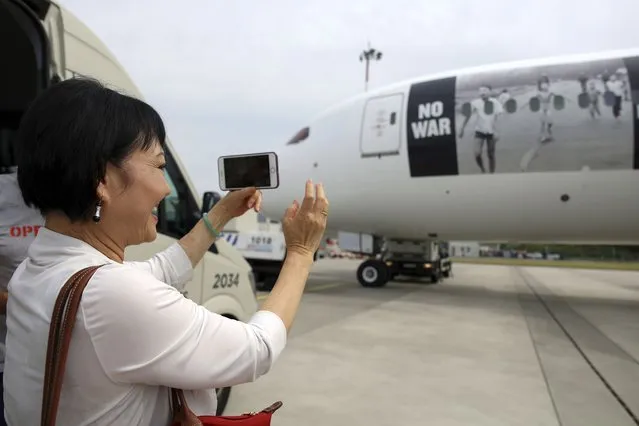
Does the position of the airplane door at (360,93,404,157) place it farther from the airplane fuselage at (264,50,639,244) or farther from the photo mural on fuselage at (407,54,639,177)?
the photo mural on fuselage at (407,54,639,177)

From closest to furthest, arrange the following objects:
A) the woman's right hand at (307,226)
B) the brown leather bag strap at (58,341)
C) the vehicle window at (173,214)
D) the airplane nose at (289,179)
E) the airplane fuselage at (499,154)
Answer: the brown leather bag strap at (58,341) → the woman's right hand at (307,226) → the vehicle window at (173,214) → the airplane fuselage at (499,154) → the airplane nose at (289,179)

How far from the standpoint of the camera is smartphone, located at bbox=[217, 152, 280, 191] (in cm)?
162

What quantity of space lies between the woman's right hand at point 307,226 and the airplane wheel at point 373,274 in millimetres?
11443

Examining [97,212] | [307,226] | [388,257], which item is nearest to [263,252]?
[388,257]

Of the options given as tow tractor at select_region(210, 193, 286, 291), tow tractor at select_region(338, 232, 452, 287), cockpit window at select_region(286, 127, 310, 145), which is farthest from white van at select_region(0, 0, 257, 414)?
tow tractor at select_region(338, 232, 452, 287)

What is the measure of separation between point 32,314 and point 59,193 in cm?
26

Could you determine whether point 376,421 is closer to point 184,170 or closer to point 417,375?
point 417,375

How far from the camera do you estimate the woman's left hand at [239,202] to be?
5.68ft

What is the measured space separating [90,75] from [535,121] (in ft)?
25.9

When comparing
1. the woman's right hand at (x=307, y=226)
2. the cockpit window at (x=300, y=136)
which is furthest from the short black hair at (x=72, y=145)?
the cockpit window at (x=300, y=136)

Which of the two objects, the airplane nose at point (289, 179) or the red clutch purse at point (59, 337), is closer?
the red clutch purse at point (59, 337)

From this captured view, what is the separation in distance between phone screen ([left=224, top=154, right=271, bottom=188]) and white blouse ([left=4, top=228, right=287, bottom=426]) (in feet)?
2.10

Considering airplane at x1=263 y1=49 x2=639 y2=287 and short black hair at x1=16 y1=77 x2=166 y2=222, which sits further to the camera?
airplane at x1=263 y1=49 x2=639 y2=287

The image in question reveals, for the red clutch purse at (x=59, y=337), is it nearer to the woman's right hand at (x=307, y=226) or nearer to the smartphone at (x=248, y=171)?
the woman's right hand at (x=307, y=226)
